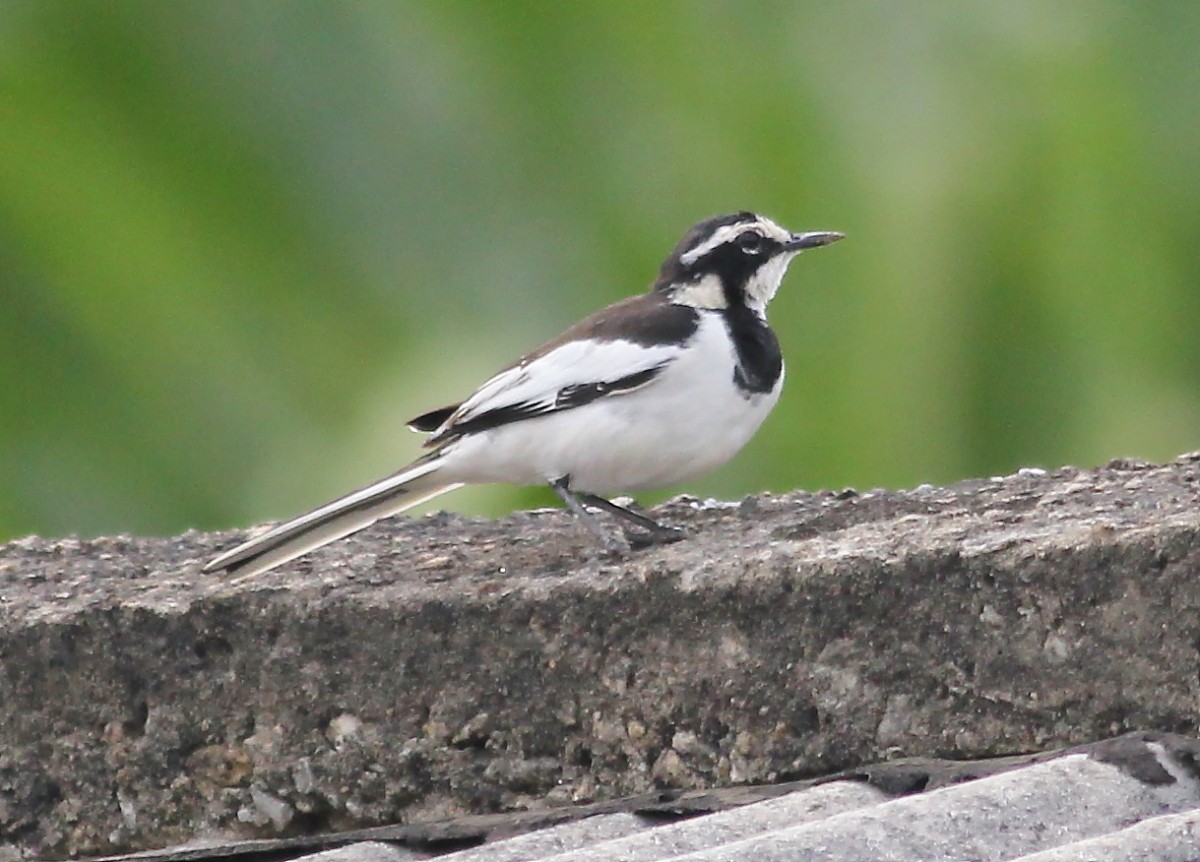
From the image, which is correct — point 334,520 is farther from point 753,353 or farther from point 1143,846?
point 1143,846

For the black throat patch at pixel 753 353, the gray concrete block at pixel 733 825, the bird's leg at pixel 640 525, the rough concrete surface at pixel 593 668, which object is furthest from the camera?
the black throat patch at pixel 753 353

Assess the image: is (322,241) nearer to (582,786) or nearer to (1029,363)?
(1029,363)

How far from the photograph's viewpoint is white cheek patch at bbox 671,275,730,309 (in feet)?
20.6

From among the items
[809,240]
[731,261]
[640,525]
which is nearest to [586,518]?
[640,525]

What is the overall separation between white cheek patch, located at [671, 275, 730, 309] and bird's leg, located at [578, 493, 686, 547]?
2.03ft

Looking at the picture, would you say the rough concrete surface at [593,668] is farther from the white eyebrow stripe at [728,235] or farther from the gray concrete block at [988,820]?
the white eyebrow stripe at [728,235]

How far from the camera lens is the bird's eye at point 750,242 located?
635 cm

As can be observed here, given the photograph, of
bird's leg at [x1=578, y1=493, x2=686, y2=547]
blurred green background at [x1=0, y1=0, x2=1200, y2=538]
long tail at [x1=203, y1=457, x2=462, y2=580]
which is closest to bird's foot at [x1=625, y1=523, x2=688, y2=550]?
bird's leg at [x1=578, y1=493, x2=686, y2=547]

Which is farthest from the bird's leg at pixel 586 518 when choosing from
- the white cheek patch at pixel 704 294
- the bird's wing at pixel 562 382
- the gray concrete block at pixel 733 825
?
the gray concrete block at pixel 733 825

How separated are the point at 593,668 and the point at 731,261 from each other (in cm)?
266

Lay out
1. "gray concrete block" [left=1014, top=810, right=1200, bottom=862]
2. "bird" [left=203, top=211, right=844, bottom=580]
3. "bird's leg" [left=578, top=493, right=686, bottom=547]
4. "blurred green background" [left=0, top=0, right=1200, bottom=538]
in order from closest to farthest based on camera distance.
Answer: "gray concrete block" [left=1014, top=810, right=1200, bottom=862], "bird's leg" [left=578, top=493, right=686, bottom=547], "bird" [left=203, top=211, right=844, bottom=580], "blurred green background" [left=0, top=0, right=1200, bottom=538]

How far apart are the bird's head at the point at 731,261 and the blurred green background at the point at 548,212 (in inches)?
174

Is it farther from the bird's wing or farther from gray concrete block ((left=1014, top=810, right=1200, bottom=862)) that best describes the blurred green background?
gray concrete block ((left=1014, top=810, right=1200, bottom=862))

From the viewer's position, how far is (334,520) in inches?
202
